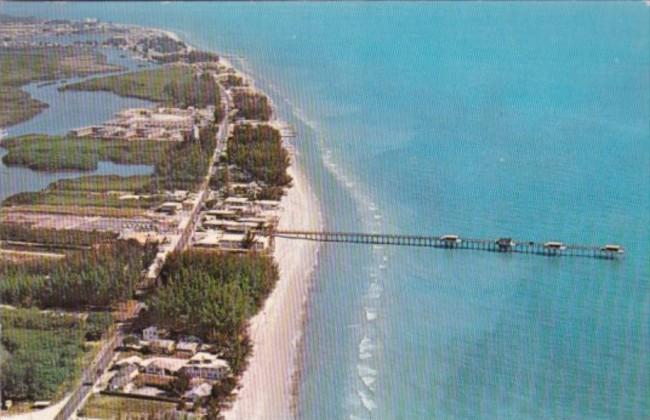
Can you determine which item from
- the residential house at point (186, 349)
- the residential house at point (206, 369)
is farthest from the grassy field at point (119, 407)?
the residential house at point (186, 349)

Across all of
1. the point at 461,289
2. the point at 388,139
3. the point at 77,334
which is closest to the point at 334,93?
the point at 388,139

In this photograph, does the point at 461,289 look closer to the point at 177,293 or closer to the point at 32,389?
the point at 177,293

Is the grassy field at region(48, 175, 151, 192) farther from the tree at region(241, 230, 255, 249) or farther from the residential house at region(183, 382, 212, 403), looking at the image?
the residential house at region(183, 382, 212, 403)

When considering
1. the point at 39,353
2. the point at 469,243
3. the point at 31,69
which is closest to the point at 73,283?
the point at 39,353

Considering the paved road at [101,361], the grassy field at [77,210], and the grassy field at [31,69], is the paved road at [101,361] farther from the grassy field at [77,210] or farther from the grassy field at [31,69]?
the grassy field at [31,69]

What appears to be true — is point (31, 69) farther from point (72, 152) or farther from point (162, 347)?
point (162, 347)

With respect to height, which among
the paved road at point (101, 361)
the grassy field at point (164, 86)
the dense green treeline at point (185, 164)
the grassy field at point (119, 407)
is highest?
the grassy field at point (164, 86)
